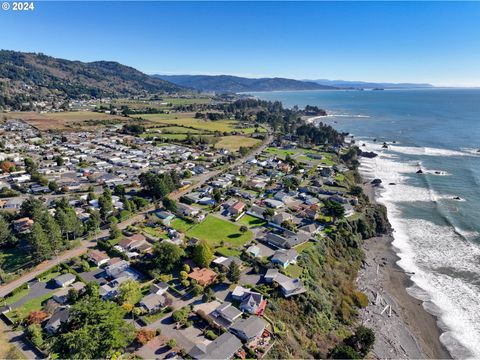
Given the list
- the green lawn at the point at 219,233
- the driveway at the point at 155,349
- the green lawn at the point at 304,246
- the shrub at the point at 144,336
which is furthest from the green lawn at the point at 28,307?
the green lawn at the point at 304,246

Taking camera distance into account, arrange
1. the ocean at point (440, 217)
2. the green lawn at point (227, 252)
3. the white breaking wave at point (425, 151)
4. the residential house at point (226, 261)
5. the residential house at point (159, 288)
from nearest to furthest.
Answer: the residential house at point (159, 288), the ocean at point (440, 217), the residential house at point (226, 261), the green lawn at point (227, 252), the white breaking wave at point (425, 151)

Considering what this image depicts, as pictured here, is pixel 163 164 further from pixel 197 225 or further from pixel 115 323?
pixel 115 323

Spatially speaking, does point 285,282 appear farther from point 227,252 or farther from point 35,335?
point 35,335

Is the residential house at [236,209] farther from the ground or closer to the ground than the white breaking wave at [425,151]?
closer to the ground

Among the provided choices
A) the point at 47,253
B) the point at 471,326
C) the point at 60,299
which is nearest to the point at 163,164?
the point at 47,253

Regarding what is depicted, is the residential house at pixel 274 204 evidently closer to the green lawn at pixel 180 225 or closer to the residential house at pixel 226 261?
the green lawn at pixel 180 225

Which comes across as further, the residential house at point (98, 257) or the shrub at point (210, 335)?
the residential house at point (98, 257)

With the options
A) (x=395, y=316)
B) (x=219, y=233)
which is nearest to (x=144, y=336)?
(x=219, y=233)
